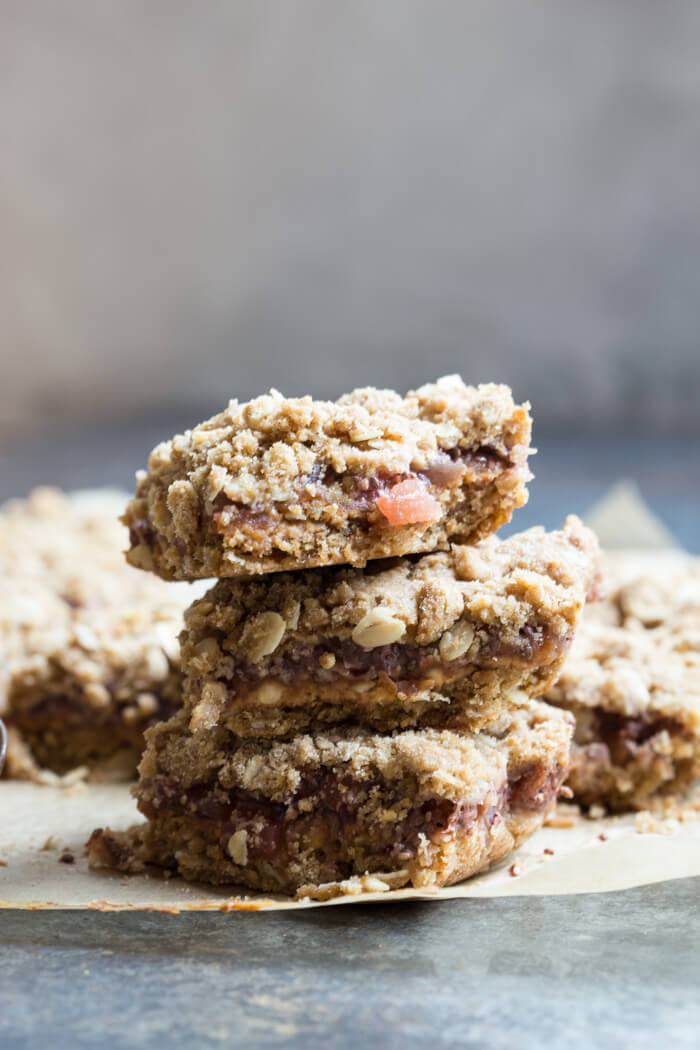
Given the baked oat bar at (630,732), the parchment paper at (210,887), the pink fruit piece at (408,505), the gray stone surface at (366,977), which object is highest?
the pink fruit piece at (408,505)

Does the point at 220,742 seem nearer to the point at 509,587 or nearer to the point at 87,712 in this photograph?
the point at 509,587

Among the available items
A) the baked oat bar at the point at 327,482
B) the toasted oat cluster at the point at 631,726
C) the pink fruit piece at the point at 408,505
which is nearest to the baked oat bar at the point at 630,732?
the toasted oat cluster at the point at 631,726

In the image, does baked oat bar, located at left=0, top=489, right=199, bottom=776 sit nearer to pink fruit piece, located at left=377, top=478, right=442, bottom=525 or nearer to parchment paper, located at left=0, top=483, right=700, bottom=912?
parchment paper, located at left=0, top=483, right=700, bottom=912

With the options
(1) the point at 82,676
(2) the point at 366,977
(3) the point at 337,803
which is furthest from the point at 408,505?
(1) the point at 82,676

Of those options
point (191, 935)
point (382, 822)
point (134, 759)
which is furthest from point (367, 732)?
point (134, 759)

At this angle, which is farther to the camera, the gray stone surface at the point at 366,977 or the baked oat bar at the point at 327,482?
the baked oat bar at the point at 327,482

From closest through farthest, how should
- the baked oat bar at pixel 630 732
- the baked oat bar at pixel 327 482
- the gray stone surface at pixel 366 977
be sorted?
the gray stone surface at pixel 366 977 < the baked oat bar at pixel 327 482 < the baked oat bar at pixel 630 732

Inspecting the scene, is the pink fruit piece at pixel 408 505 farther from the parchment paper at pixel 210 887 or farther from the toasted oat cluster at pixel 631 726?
the toasted oat cluster at pixel 631 726

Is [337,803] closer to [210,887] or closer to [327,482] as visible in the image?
[210,887]

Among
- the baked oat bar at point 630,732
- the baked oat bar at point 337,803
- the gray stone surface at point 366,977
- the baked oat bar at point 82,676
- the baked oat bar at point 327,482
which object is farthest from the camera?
the baked oat bar at point 82,676
